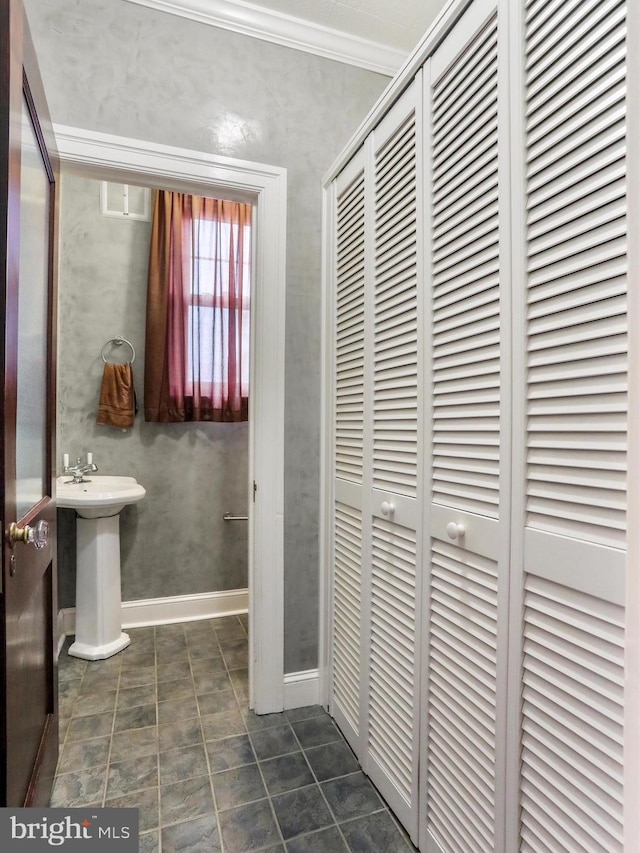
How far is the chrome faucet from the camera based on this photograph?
2.53 meters

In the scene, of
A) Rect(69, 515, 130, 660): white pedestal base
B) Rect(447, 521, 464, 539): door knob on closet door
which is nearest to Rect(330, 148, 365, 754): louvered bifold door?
Rect(447, 521, 464, 539): door knob on closet door

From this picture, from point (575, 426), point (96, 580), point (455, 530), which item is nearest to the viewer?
point (575, 426)

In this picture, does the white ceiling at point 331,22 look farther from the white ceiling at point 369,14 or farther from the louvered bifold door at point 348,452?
the louvered bifold door at point 348,452

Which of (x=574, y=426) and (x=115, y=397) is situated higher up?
(x=115, y=397)

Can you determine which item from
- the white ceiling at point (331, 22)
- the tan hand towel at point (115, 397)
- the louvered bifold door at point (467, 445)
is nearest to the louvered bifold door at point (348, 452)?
the louvered bifold door at point (467, 445)

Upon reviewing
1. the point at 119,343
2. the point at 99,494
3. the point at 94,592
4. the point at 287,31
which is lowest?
the point at 94,592

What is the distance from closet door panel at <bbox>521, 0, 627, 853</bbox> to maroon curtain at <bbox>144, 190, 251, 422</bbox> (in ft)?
7.08

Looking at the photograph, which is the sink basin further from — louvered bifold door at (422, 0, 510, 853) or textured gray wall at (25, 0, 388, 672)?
louvered bifold door at (422, 0, 510, 853)

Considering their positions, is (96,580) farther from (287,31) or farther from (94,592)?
(287,31)

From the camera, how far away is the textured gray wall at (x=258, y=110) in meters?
1.73

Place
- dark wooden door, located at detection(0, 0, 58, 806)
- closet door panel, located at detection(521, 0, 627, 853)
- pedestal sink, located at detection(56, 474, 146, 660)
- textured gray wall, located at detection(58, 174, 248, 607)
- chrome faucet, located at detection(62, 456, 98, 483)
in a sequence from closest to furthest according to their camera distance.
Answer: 1. closet door panel, located at detection(521, 0, 627, 853)
2. dark wooden door, located at detection(0, 0, 58, 806)
3. pedestal sink, located at detection(56, 474, 146, 660)
4. chrome faucet, located at detection(62, 456, 98, 483)
5. textured gray wall, located at detection(58, 174, 248, 607)

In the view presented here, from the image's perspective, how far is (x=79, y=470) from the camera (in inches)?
101

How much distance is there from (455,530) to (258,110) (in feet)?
5.95

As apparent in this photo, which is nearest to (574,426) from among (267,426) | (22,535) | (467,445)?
(467,445)
